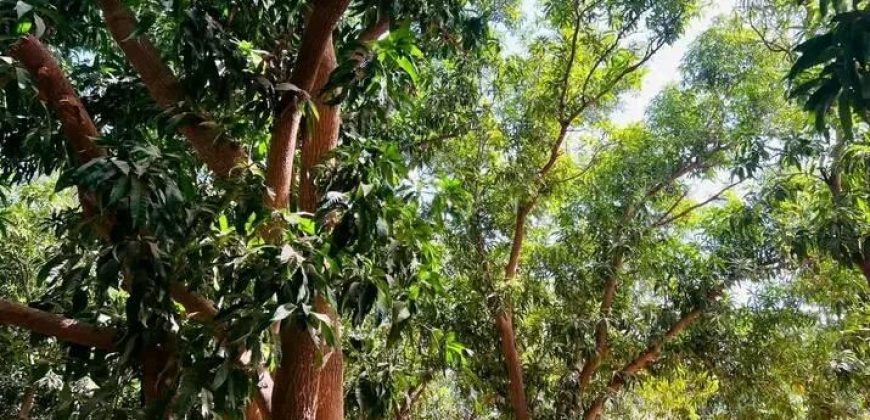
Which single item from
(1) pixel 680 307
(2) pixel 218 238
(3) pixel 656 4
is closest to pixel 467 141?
(3) pixel 656 4

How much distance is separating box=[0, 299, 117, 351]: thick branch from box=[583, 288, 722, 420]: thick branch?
3729 mm

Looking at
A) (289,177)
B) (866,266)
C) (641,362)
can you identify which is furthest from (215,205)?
(641,362)

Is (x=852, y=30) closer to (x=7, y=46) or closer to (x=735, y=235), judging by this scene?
(x=7, y=46)

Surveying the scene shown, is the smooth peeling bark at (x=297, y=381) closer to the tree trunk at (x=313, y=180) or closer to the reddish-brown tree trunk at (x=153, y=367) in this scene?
the tree trunk at (x=313, y=180)

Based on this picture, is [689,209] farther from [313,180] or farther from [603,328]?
[313,180]

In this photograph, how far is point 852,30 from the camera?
3.76ft

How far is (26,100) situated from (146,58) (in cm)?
37

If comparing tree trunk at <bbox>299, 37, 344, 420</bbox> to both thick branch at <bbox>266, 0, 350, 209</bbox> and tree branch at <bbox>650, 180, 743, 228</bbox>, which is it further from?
tree branch at <bbox>650, 180, 743, 228</bbox>

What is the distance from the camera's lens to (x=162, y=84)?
2086 millimetres

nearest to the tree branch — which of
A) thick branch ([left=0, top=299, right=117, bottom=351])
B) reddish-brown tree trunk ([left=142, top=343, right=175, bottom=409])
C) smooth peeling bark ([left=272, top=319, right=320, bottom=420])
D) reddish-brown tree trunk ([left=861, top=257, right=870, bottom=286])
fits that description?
reddish-brown tree trunk ([left=861, top=257, right=870, bottom=286])

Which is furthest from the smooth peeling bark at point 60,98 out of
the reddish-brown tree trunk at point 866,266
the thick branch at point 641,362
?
the thick branch at point 641,362

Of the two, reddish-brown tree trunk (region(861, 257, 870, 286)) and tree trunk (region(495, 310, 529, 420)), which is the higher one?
reddish-brown tree trunk (region(861, 257, 870, 286))

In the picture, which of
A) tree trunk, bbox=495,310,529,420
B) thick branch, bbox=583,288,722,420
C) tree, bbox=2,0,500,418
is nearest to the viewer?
tree, bbox=2,0,500,418

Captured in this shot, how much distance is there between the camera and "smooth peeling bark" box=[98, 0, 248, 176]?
203cm
